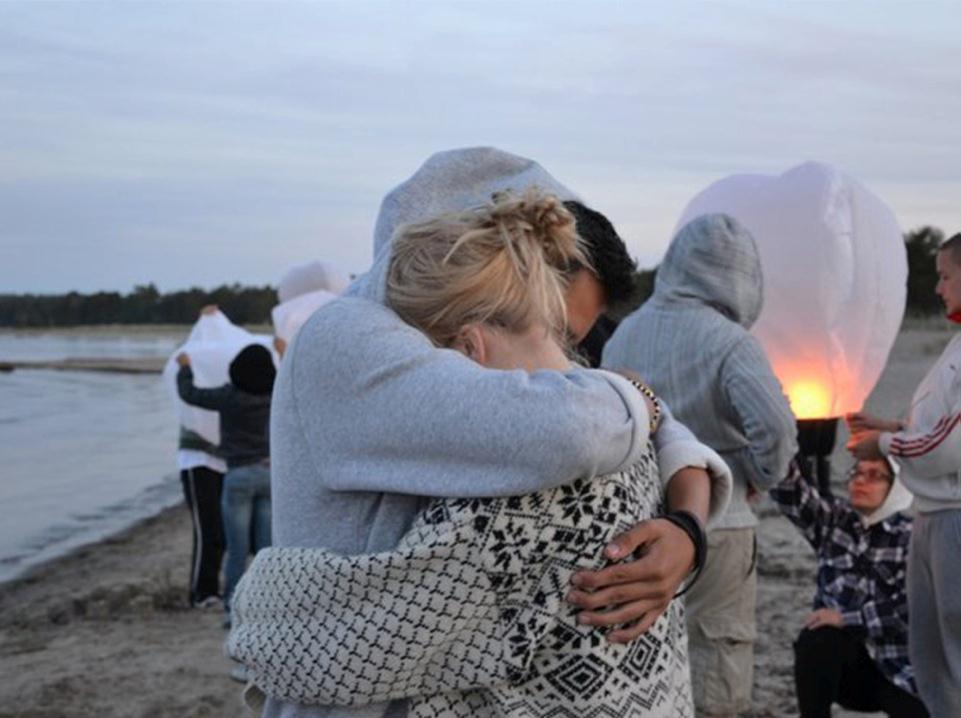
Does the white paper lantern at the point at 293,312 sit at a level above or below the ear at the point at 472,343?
below

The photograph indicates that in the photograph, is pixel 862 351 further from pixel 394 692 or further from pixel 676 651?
pixel 394 692

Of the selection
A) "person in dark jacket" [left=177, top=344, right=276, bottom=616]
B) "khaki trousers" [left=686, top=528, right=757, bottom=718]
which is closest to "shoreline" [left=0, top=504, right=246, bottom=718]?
"person in dark jacket" [left=177, top=344, right=276, bottom=616]

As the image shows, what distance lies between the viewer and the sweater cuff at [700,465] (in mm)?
2211

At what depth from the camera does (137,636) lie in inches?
322

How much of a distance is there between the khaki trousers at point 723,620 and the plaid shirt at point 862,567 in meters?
0.54

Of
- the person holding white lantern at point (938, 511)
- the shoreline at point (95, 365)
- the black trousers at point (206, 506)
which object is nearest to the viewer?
the person holding white lantern at point (938, 511)

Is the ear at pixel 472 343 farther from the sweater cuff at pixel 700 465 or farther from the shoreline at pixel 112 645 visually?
the shoreline at pixel 112 645

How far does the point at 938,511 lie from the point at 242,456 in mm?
4240

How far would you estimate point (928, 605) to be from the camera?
4254 mm

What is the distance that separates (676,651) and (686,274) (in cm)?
248

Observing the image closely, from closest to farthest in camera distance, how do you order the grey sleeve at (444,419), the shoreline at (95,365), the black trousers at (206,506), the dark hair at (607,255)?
the grey sleeve at (444,419), the dark hair at (607,255), the black trousers at (206,506), the shoreline at (95,365)

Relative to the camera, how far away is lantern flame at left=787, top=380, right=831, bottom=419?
16.4 ft

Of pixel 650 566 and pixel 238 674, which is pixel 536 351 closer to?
pixel 650 566

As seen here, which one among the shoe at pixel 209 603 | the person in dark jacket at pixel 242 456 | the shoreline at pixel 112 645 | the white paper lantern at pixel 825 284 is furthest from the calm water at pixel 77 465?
the white paper lantern at pixel 825 284
